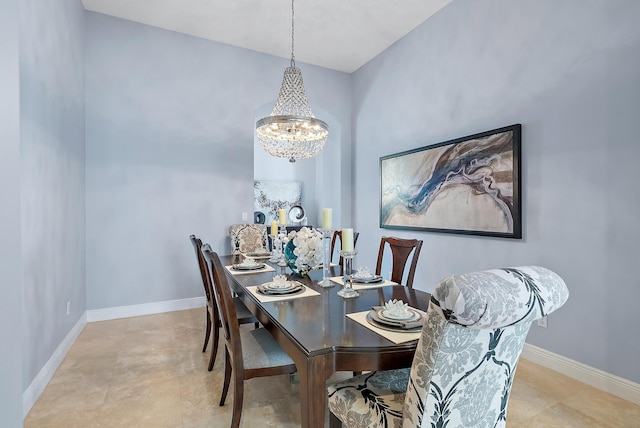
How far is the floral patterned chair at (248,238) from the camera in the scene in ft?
12.4

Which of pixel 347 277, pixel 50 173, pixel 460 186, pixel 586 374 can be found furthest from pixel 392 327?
pixel 50 173

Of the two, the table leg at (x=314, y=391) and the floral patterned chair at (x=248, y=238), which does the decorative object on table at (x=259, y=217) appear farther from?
the table leg at (x=314, y=391)

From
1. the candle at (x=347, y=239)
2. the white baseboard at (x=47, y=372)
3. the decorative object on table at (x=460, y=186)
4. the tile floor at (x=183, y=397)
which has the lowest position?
the tile floor at (x=183, y=397)

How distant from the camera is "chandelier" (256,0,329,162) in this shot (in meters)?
2.84

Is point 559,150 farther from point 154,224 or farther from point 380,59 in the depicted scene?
point 154,224

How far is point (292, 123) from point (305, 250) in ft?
3.93

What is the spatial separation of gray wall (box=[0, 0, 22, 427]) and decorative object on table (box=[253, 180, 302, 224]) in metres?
6.83

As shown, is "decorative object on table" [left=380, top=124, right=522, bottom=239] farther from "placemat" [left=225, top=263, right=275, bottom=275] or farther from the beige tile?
"placemat" [left=225, top=263, right=275, bottom=275]

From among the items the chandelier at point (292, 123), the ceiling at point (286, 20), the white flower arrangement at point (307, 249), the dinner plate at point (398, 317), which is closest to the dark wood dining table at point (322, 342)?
the dinner plate at point (398, 317)

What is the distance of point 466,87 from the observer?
3137 mm

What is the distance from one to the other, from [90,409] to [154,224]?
2155 mm

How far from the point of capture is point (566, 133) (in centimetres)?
236

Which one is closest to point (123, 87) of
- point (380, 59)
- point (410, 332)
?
point (380, 59)

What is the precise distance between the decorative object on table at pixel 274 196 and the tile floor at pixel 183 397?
5317mm
